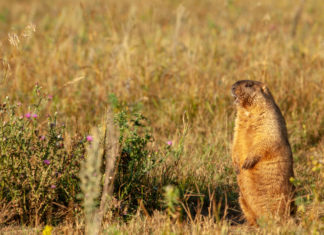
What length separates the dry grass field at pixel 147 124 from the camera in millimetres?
3701

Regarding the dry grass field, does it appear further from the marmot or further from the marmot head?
the marmot head

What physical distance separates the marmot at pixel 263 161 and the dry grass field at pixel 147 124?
6.3 inches

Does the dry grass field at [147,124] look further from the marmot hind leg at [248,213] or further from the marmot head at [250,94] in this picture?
the marmot head at [250,94]

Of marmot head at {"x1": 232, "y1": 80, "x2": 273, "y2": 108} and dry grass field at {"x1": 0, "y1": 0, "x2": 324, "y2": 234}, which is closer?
dry grass field at {"x1": 0, "y1": 0, "x2": 324, "y2": 234}

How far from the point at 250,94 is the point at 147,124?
86.4 inches

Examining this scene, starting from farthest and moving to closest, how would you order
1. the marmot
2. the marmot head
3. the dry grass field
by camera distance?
1. the marmot head
2. the marmot
3. the dry grass field

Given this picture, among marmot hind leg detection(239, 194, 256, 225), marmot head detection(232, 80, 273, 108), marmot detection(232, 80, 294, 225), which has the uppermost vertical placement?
marmot head detection(232, 80, 273, 108)

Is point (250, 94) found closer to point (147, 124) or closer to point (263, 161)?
point (263, 161)

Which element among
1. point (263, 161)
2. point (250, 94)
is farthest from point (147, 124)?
point (263, 161)

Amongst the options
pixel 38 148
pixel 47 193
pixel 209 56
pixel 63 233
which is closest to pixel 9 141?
pixel 38 148

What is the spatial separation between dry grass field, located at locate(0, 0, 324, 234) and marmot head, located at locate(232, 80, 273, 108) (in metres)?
0.57

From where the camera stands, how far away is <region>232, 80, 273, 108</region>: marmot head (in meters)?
4.16

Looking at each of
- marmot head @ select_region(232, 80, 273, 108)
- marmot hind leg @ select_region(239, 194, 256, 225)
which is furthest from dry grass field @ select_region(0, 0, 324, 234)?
marmot head @ select_region(232, 80, 273, 108)

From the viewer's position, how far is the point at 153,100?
6.38 metres
